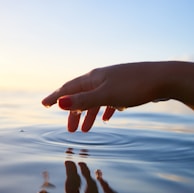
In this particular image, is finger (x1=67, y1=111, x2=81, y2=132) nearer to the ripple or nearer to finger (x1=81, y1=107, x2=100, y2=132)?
finger (x1=81, y1=107, x2=100, y2=132)

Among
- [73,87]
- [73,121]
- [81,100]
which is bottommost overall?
[73,121]

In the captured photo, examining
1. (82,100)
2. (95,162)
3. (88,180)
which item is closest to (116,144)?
(95,162)

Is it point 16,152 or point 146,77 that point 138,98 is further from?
point 16,152

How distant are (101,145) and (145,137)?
71 centimetres

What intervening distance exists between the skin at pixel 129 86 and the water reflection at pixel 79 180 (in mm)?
417

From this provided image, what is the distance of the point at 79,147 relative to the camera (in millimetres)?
3121

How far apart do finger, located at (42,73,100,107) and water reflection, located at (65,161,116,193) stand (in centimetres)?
48

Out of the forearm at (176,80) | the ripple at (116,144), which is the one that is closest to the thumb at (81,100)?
the forearm at (176,80)

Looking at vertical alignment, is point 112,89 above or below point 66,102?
above

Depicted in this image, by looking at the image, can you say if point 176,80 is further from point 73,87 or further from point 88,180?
point 88,180

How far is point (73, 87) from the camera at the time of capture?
2.10 meters

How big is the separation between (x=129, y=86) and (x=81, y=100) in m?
0.31

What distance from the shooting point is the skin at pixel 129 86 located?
5.76 ft

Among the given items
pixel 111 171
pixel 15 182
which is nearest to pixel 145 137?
pixel 111 171
